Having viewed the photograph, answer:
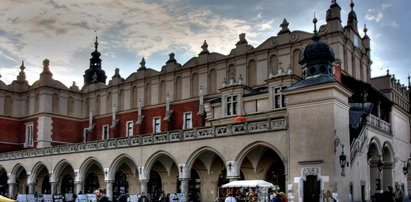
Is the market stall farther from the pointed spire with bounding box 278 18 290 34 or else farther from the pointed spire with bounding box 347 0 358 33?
the pointed spire with bounding box 347 0 358 33

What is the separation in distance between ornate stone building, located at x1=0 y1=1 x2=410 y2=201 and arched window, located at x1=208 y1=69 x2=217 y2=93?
0.10 metres

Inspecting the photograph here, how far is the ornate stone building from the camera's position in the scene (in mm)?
27297

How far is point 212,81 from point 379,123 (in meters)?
15.3

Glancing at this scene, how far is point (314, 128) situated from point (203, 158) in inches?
439

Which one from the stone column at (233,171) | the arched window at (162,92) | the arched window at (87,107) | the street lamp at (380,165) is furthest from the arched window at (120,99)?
the street lamp at (380,165)

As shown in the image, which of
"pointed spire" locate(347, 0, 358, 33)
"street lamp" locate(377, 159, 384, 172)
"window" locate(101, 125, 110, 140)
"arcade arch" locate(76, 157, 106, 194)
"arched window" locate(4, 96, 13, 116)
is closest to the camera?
"street lamp" locate(377, 159, 384, 172)

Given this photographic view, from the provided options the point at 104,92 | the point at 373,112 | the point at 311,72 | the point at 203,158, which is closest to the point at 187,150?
the point at 203,158

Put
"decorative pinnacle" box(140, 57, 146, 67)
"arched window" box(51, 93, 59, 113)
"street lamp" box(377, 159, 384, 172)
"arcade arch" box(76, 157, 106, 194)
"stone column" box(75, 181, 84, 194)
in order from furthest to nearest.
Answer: "arched window" box(51, 93, 59, 113) < "decorative pinnacle" box(140, 57, 146, 67) < "arcade arch" box(76, 157, 106, 194) < "stone column" box(75, 181, 84, 194) < "street lamp" box(377, 159, 384, 172)

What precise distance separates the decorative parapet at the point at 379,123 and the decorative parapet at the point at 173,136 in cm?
653

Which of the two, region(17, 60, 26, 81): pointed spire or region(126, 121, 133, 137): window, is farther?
region(17, 60, 26, 81): pointed spire

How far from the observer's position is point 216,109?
37938 mm

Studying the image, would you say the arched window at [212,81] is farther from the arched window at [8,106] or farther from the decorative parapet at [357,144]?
the arched window at [8,106]

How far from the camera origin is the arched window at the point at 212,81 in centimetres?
4326

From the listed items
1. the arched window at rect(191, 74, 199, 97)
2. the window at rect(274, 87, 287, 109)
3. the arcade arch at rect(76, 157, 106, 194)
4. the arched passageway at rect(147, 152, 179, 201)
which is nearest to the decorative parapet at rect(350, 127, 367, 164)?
the window at rect(274, 87, 287, 109)
